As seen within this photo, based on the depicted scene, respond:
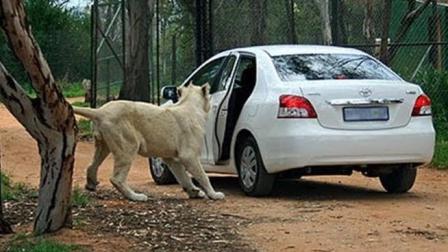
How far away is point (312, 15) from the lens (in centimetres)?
1938

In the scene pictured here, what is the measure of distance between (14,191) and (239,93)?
2480 millimetres

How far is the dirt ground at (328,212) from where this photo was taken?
769cm

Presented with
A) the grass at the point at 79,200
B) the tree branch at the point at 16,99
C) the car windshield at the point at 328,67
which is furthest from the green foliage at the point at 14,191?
the car windshield at the point at 328,67

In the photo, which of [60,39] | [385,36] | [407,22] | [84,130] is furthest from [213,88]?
[60,39]

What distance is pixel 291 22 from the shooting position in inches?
714

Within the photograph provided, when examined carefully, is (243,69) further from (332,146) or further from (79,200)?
(79,200)

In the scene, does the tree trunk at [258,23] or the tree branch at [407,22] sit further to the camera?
the tree trunk at [258,23]

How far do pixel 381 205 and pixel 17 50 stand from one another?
4.09 meters

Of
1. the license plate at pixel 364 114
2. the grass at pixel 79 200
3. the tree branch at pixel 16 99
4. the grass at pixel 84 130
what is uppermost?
the tree branch at pixel 16 99

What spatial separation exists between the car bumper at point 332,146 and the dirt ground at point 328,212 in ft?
1.31

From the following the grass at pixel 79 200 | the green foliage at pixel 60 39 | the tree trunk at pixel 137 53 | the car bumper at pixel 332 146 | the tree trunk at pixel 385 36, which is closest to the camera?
the grass at pixel 79 200

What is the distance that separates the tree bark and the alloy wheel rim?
3011 millimetres

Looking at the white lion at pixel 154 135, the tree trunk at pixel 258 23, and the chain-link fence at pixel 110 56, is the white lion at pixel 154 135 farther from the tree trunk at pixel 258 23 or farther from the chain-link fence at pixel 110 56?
the chain-link fence at pixel 110 56

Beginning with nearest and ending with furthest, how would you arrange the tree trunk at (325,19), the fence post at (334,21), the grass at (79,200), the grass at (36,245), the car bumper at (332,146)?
the grass at (36,245) → the grass at (79,200) → the car bumper at (332,146) → the fence post at (334,21) → the tree trunk at (325,19)
